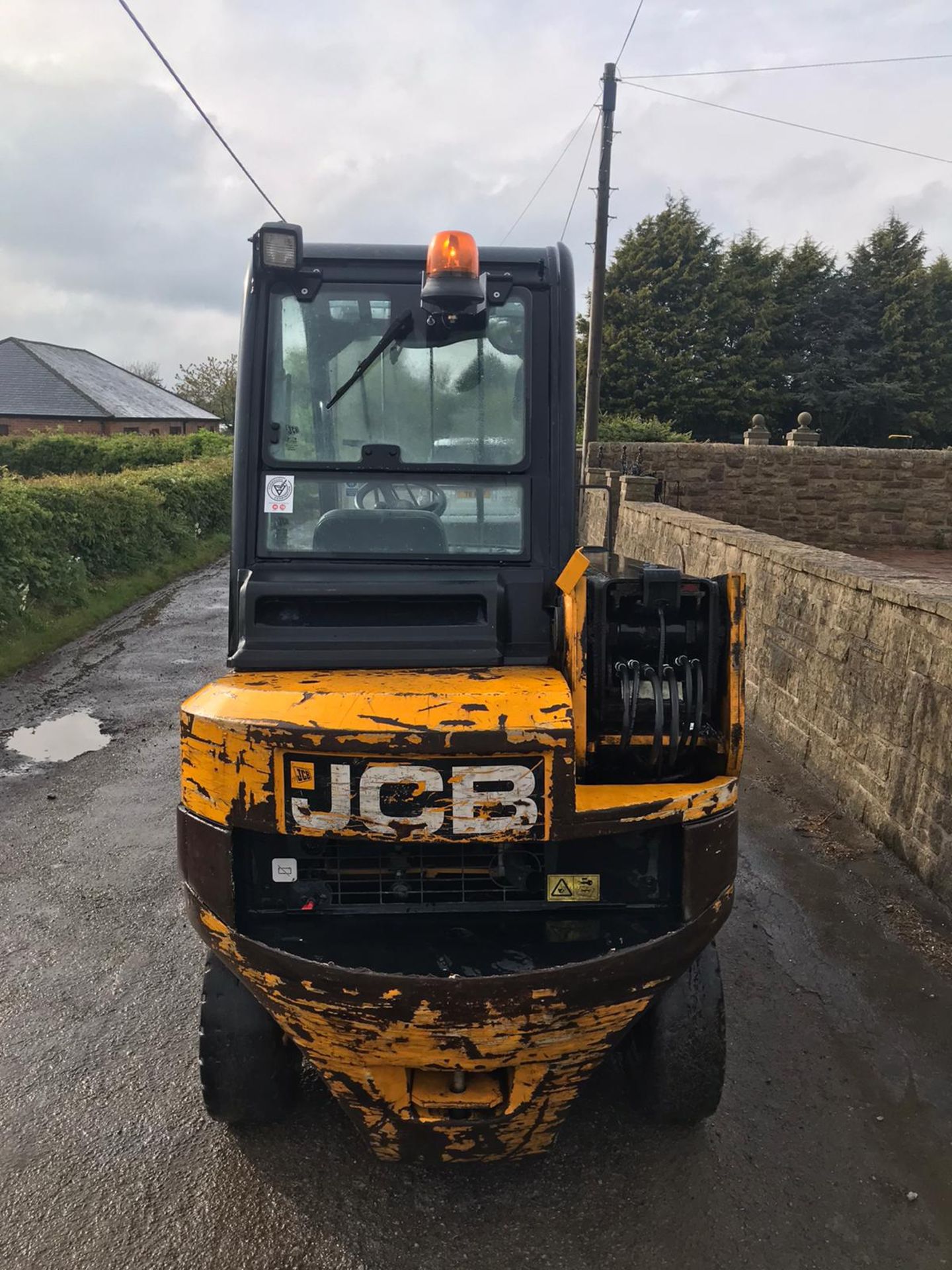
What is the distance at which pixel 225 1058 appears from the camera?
282 cm

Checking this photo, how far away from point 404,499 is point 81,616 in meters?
9.41

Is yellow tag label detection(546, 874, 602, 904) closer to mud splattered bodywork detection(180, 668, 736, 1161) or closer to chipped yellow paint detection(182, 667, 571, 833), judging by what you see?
mud splattered bodywork detection(180, 668, 736, 1161)

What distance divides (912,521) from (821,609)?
36.5 feet

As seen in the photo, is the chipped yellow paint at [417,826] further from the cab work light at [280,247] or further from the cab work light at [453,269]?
the cab work light at [280,247]

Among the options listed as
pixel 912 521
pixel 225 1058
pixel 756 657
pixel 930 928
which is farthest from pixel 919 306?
pixel 225 1058

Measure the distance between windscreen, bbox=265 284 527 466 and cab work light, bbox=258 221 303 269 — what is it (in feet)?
0.43

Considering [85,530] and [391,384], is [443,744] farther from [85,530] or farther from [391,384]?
[85,530]

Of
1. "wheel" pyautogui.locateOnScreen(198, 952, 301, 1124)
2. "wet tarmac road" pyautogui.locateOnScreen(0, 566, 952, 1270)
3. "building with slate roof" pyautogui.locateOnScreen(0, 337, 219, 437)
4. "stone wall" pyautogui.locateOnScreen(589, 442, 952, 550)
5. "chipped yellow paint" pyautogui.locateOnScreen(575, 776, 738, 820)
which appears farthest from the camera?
"building with slate roof" pyautogui.locateOnScreen(0, 337, 219, 437)

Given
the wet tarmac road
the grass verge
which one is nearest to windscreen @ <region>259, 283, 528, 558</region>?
the wet tarmac road

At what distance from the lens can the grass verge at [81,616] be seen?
955 cm

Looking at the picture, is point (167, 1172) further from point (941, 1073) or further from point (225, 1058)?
point (941, 1073)

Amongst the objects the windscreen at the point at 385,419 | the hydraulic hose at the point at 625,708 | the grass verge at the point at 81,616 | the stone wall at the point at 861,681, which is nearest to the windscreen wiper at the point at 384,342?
the windscreen at the point at 385,419

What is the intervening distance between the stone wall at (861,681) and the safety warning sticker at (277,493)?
3280 millimetres

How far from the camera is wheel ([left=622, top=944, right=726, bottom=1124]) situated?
9.41ft
